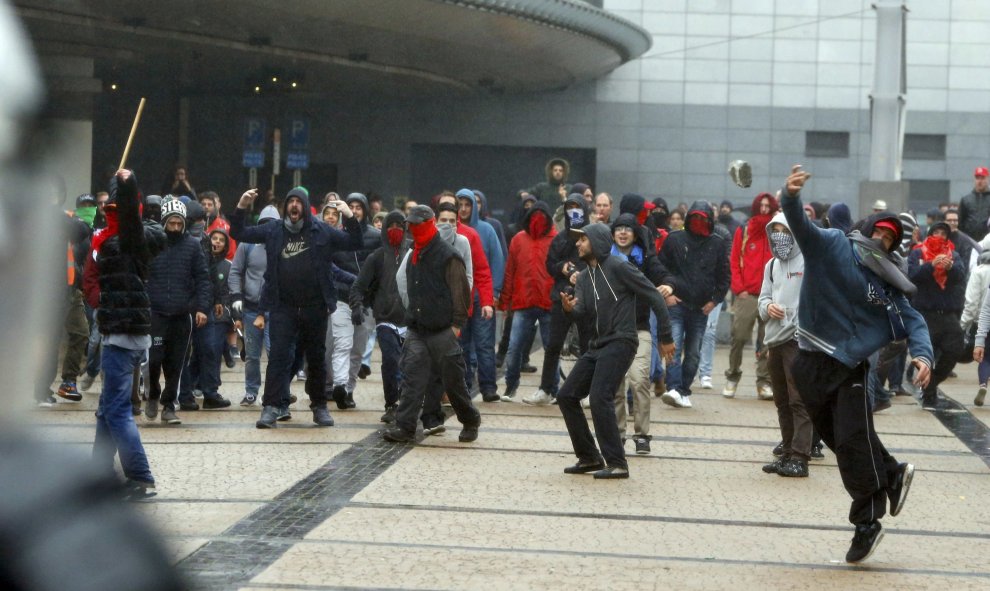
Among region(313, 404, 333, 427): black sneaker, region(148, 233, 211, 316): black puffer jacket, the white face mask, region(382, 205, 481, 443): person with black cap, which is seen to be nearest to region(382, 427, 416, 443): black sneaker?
region(382, 205, 481, 443): person with black cap

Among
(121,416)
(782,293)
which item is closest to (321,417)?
(121,416)

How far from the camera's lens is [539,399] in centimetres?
1291

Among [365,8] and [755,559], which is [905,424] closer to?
[755,559]

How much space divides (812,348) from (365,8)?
53.1 ft

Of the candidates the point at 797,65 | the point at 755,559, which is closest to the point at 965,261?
the point at 755,559

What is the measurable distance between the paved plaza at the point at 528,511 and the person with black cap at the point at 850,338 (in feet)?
1.32

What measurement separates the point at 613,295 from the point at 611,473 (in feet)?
3.65

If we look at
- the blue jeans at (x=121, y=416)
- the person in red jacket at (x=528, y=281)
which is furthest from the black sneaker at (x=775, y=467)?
the person in red jacket at (x=528, y=281)

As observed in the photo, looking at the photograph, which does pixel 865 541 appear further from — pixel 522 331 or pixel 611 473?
pixel 522 331

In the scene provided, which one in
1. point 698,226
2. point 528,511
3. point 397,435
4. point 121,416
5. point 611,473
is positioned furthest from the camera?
point 698,226

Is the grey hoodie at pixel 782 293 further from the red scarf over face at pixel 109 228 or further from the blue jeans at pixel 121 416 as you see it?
the red scarf over face at pixel 109 228

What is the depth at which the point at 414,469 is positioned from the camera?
9117 millimetres

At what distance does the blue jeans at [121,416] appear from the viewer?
7738 mm

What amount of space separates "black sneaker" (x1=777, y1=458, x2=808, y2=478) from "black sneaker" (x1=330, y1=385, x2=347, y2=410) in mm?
4129
